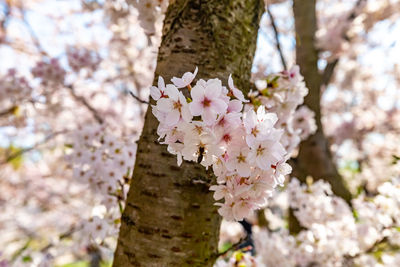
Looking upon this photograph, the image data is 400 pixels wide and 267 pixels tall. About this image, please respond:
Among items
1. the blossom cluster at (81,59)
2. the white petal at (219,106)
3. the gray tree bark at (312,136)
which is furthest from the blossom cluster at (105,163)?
the gray tree bark at (312,136)

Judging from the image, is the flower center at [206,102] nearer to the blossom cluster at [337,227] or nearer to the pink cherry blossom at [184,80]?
the pink cherry blossom at [184,80]

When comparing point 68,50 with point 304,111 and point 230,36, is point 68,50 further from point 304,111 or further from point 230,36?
point 230,36

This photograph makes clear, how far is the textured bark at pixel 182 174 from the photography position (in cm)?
101

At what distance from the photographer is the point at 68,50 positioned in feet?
12.2

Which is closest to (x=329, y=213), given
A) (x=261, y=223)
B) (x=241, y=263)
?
(x=241, y=263)

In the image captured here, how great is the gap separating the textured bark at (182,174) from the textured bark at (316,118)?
2755mm

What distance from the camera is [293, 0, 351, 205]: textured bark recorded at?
12.3ft

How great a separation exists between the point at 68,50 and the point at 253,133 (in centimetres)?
361

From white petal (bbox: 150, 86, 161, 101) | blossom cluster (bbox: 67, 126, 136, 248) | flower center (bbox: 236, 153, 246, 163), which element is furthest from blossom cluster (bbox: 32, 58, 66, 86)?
flower center (bbox: 236, 153, 246, 163)

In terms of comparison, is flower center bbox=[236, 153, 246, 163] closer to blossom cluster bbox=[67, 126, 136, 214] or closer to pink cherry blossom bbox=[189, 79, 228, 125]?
pink cherry blossom bbox=[189, 79, 228, 125]

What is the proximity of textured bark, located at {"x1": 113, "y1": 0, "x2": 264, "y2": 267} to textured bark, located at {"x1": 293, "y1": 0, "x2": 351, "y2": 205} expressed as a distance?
2755mm

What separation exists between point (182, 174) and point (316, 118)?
3.28 meters

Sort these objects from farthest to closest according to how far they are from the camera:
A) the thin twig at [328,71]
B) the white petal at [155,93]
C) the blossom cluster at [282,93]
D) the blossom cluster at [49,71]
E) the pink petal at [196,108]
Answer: the thin twig at [328,71] < the blossom cluster at [49,71] < the blossom cluster at [282,93] < the white petal at [155,93] < the pink petal at [196,108]

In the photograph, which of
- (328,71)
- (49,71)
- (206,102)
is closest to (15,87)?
(49,71)
